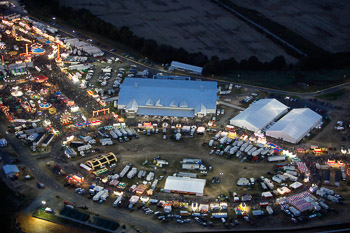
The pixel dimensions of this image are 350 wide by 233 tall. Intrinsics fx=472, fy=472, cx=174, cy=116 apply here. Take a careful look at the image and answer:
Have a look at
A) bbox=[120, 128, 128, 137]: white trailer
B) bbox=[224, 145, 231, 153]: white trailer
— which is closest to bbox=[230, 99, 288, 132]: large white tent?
bbox=[224, 145, 231, 153]: white trailer

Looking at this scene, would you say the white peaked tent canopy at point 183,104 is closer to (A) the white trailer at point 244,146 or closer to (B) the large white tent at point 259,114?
(B) the large white tent at point 259,114

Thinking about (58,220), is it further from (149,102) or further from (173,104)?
(173,104)

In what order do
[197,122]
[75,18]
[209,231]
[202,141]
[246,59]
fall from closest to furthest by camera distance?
[209,231] → [202,141] → [197,122] → [246,59] → [75,18]

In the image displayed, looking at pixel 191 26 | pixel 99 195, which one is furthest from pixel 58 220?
pixel 191 26

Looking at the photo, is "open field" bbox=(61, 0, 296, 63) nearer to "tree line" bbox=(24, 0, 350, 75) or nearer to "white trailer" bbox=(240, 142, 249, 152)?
"tree line" bbox=(24, 0, 350, 75)

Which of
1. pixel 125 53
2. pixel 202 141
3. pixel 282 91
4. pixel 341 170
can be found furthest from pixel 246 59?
pixel 341 170

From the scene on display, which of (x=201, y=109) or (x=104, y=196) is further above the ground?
(x=201, y=109)

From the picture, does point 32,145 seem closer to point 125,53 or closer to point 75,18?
point 125,53
